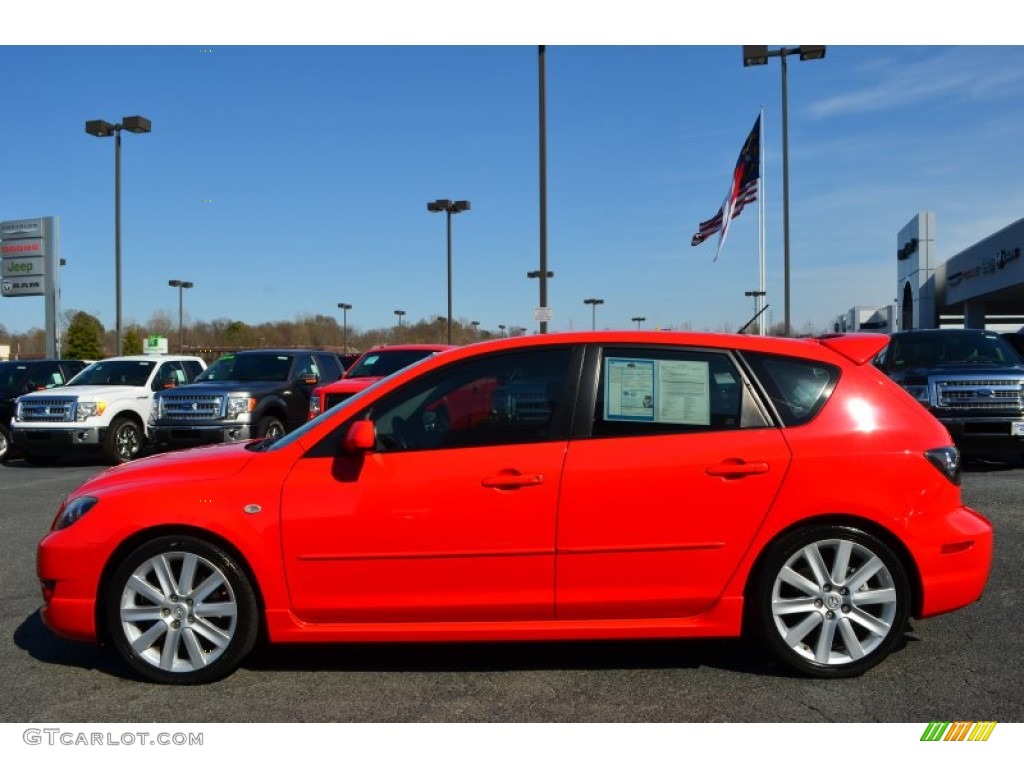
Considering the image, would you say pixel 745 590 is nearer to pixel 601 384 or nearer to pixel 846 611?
pixel 846 611

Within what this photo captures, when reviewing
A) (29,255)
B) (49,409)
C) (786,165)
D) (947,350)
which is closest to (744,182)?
(786,165)

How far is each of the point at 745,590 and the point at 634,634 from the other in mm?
560

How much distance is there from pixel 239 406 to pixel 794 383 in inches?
399

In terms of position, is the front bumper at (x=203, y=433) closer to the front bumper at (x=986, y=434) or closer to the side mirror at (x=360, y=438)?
the side mirror at (x=360, y=438)

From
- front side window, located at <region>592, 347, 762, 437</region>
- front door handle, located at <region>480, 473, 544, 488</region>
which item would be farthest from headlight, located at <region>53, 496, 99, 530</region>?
front side window, located at <region>592, 347, 762, 437</region>

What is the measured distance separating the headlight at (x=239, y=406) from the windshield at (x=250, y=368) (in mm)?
1103

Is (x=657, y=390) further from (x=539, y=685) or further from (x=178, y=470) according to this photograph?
(x=178, y=470)

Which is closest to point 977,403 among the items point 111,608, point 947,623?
point 947,623

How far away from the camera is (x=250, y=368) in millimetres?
14406

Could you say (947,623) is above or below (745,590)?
below

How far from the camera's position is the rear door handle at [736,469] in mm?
4180

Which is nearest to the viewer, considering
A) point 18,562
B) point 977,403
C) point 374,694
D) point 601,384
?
point 374,694

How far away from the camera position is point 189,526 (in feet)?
13.8
